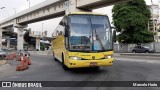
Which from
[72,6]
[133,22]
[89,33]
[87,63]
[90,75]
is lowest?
[90,75]

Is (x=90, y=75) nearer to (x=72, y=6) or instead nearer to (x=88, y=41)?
(x=88, y=41)

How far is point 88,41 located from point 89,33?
47 cm

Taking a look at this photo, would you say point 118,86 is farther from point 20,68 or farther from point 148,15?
point 148,15

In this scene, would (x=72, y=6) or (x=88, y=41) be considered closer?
(x=88, y=41)

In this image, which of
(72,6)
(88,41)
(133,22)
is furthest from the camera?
(133,22)

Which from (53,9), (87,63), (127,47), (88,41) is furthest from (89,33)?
(127,47)

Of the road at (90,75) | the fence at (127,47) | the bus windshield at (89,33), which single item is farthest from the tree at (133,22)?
the bus windshield at (89,33)

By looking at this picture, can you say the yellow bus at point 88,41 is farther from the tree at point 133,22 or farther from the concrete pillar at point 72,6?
the tree at point 133,22

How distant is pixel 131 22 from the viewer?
60469mm

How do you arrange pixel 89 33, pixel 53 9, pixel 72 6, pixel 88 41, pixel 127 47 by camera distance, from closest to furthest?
pixel 88 41
pixel 89 33
pixel 72 6
pixel 53 9
pixel 127 47

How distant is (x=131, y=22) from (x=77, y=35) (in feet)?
158

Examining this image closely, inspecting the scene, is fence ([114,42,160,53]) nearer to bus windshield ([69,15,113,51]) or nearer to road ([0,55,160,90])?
road ([0,55,160,90])

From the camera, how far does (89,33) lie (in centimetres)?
1410

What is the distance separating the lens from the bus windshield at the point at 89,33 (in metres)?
13.8
